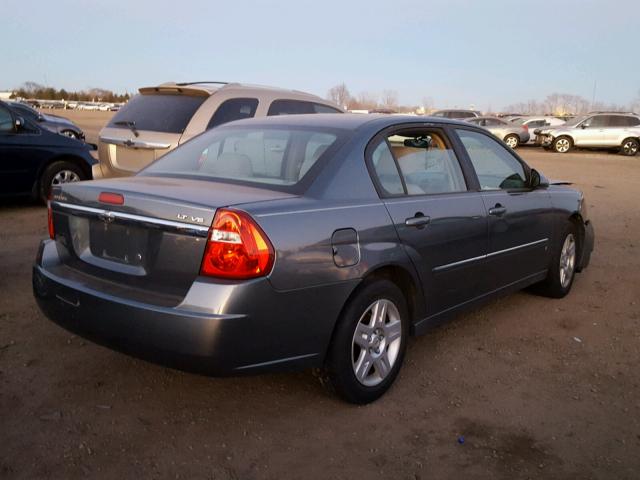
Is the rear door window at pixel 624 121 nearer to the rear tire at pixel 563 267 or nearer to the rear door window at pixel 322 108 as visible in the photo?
the rear door window at pixel 322 108

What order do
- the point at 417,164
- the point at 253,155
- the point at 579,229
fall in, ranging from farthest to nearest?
the point at 579,229, the point at 417,164, the point at 253,155

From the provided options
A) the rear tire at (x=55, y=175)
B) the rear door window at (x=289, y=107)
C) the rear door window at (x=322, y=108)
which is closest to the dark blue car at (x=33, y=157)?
the rear tire at (x=55, y=175)

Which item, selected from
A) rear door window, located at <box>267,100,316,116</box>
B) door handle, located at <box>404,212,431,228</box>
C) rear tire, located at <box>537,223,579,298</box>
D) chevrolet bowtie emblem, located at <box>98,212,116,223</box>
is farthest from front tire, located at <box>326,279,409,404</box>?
rear door window, located at <box>267,100,316,116</box>

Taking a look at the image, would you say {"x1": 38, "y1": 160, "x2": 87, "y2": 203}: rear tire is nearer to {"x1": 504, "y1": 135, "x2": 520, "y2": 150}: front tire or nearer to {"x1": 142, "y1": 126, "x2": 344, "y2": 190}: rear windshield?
{"x1": 142, "y1": 126, "x2": 344, "y2": 190}: rear windshield

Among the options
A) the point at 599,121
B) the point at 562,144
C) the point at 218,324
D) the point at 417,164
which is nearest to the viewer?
the point at 218,324

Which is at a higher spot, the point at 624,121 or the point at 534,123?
the point at 624,121

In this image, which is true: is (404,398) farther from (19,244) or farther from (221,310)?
(19,244)

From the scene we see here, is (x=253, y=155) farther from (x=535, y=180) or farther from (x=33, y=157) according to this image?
(x=33, y=157)

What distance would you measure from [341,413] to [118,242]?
4.79 feet

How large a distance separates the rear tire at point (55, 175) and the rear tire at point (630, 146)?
2388cm

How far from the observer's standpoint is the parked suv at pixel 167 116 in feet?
22.8

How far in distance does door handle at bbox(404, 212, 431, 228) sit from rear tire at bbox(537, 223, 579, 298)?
2.11 metres

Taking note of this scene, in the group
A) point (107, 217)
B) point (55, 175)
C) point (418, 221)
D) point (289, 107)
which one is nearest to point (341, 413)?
point (418, 221)

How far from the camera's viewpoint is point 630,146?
86.8 ft
